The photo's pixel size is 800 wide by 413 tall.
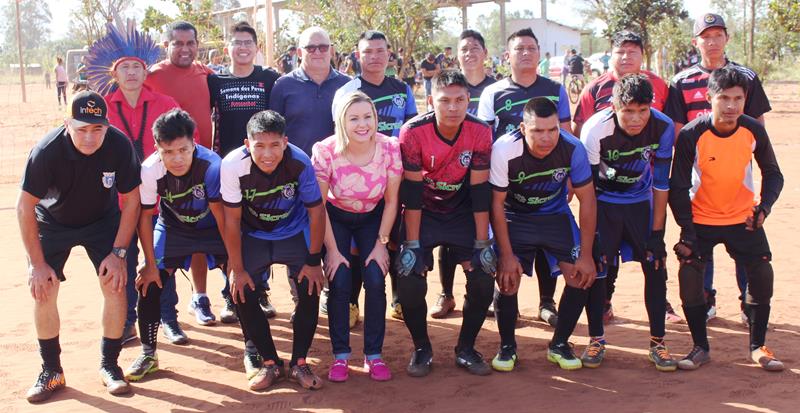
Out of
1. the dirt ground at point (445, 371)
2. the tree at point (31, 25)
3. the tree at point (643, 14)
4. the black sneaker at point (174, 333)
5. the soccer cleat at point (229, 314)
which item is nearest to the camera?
the dirt ground at point (445, 371)

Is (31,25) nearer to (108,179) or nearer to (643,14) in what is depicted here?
(643,14)

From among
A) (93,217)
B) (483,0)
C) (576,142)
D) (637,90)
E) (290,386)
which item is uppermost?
(483,0)

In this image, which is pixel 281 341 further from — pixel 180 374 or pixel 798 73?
pixel 798 73

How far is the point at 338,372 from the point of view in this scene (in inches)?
208

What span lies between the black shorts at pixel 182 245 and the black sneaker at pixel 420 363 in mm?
1478

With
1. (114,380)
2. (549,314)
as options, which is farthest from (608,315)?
(114,380)

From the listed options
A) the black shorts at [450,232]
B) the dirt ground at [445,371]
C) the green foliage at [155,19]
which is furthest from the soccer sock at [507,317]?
the green foliage at [155,19]

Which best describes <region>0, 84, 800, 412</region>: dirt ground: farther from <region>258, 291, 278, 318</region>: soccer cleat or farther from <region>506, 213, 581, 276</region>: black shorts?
<region>506, 213, 581, 276</region>: black shorts

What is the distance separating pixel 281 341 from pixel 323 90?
202 centimetres

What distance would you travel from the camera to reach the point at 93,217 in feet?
17.1

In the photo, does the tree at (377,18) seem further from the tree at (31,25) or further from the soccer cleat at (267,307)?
the tree at (31,25)

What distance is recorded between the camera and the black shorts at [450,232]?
546cm

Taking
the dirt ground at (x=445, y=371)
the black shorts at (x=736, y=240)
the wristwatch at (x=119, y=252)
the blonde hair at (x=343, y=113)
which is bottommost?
the dirt ground at (x=445, y=371)

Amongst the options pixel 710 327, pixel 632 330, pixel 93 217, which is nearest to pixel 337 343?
pixel 93 217
